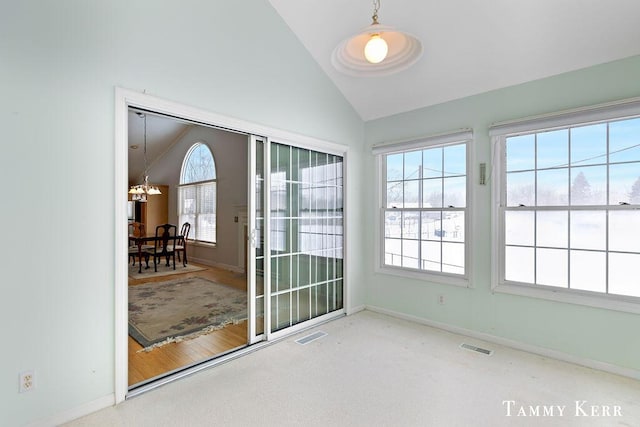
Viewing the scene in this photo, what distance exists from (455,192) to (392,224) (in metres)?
0.88

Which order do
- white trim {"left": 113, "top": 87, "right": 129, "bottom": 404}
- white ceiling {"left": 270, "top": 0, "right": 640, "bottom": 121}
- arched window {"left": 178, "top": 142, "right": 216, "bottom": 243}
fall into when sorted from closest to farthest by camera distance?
1. white trim {"left": 113, "top": 87, "right": 129, "bottom": 404}
2. white ceiling {"left": 270, "top": 0, "right": 640, "bottom": 121}
3. arched window {"left": 178, "top": 142, "right": 216, "bottom": 243}

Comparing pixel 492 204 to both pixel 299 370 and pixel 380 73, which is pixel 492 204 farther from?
pixel 299 370

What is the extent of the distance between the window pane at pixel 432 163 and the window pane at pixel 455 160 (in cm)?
7

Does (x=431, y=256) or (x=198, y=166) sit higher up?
(x=198, y=166)

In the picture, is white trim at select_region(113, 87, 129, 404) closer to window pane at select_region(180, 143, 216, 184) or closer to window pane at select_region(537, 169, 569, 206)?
window pane at select_region(537, 169, 569, 206)

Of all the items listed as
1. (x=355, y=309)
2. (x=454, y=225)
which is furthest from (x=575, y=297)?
(x=355, y=309)

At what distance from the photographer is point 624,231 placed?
2.64 m

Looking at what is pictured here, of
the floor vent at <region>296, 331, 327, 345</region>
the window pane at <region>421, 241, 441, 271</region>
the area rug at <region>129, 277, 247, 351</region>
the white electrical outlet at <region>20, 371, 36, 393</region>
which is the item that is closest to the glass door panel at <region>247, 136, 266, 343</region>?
the floor vent at <region>296, 331, 327, 345</region>

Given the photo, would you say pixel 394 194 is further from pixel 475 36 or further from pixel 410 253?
pixel 475 36

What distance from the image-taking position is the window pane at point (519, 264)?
309 cm

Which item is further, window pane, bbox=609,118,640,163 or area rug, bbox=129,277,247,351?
area rug, bbox=129,277,247,351

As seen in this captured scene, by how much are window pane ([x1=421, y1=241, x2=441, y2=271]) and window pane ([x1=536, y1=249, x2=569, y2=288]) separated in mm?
965

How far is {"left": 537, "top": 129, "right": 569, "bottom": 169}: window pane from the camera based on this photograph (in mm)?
2906

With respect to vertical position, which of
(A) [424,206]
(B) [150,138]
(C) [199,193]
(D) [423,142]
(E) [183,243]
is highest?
(B) [150,138]
